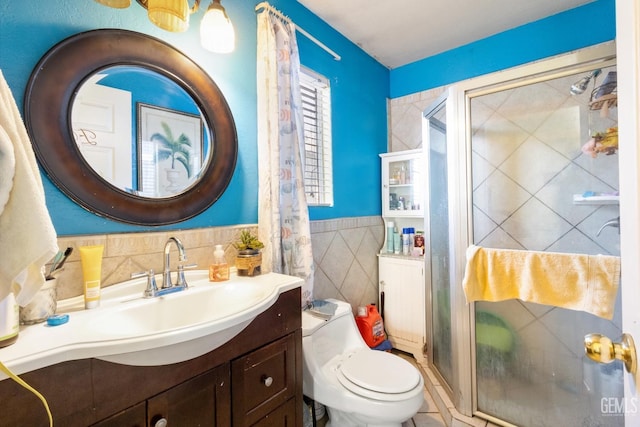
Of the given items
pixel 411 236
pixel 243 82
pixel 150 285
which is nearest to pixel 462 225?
pixel 411 236

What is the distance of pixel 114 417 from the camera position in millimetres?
688

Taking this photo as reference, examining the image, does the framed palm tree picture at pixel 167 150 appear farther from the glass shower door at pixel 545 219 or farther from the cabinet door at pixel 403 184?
the cabinet door at pixel 403 184

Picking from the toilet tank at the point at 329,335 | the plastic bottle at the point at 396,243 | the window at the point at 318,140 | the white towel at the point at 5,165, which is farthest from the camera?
the plastic bottle at the point at 396,243

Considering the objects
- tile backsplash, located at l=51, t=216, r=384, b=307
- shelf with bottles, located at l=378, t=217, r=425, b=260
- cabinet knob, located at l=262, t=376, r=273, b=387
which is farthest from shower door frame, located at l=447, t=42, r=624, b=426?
cabinet knob, located at l=262, t=376, r=273, b=387

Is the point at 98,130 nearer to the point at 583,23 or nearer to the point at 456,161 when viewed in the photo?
the point at 456,161

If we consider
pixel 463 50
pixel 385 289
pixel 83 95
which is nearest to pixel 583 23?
pixel 463 50

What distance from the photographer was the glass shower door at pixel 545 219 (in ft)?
4.21

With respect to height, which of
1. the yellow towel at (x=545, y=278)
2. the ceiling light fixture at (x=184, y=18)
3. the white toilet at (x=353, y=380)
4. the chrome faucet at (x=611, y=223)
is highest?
the ceiling light fixture at (x=184, y=18)

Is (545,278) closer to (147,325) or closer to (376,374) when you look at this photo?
(376,374)

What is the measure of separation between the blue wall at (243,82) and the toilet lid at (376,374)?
0.89m

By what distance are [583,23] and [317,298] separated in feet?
8.23

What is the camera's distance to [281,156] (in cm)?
151

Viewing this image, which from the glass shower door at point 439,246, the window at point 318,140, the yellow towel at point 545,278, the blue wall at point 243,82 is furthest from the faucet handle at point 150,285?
the glass shower door at point 439,246

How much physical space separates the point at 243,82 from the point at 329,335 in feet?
4.64
